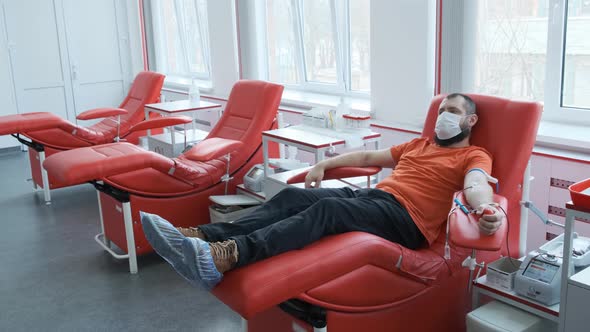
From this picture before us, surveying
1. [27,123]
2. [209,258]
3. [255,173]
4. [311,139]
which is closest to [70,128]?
[27,123]

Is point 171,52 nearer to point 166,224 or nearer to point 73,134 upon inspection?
point 73,134

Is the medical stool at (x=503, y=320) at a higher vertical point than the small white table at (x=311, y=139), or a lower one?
lower

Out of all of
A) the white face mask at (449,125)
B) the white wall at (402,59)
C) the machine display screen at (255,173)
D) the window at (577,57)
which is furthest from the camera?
the machine display screen at (255,173)

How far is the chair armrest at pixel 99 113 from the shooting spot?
474 cm

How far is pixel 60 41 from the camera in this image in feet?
22.1

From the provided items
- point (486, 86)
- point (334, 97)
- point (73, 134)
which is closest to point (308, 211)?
point (486, 86)

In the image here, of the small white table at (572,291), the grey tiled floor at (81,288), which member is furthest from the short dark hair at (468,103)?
the grey tiled floor at (81,288)

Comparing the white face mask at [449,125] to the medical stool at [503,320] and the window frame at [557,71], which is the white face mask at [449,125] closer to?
the medical stool at [503,320]

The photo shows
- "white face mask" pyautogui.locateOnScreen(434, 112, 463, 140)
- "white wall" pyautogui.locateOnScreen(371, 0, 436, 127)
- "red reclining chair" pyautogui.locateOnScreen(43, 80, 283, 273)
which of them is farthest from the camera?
"white wall" pyautogui.locateOnScreen(371, 0, 436, 127)

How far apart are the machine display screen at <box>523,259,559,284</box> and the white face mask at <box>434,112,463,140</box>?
2.10ft

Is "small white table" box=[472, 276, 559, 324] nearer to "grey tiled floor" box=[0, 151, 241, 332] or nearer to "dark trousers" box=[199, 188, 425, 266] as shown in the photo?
"dark trousers" box=[199, 188, 425, 266]

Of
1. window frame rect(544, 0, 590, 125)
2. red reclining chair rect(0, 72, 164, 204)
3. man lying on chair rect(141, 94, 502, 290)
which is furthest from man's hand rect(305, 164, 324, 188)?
red reclining chair rect(0, 72, 164, 204)

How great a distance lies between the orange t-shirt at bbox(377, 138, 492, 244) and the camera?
2.38 meters

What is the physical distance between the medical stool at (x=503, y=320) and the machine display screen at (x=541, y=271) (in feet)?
0.50
